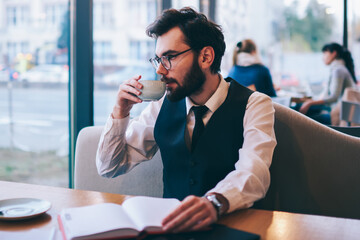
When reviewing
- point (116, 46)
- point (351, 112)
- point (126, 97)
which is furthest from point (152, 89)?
point (116, 46)

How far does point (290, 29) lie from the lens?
675 cm

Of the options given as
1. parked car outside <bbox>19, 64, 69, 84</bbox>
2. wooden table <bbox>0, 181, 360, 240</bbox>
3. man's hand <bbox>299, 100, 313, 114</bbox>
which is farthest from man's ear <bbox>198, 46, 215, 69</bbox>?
man's hand <bbox>299, 100, 313, 114</bbox>

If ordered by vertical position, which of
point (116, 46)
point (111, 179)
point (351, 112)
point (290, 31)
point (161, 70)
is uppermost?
point (290, 31)

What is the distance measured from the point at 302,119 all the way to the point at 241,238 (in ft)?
2.99

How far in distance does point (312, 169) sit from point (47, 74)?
6.37 ft

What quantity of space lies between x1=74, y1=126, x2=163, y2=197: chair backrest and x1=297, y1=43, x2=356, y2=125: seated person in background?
2.94 metres

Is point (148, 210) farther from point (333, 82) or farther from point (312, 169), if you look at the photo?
point (333, 82)

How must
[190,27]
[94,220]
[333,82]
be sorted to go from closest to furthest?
[94,220], [190,27], [333,82]

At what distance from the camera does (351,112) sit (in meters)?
2.76

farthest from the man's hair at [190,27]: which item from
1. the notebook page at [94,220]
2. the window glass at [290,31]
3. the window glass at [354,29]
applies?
the window glass at [354,29]

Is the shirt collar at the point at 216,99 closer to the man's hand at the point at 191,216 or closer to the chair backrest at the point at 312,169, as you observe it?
the chair backrest at the point at 312,169

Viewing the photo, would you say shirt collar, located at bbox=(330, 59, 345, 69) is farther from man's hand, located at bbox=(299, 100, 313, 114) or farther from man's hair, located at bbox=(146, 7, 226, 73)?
man's hair, located at bbox=(146, 7, 226, 73)

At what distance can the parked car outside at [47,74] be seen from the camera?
276 cm

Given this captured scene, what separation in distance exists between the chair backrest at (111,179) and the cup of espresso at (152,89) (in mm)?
436
